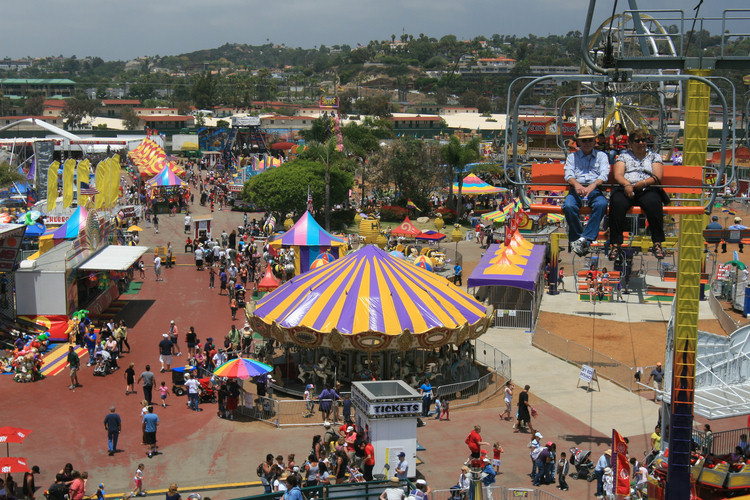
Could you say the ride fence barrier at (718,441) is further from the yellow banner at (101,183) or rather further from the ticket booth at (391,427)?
the yellow banner at (101,183)

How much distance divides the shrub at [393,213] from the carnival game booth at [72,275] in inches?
1114

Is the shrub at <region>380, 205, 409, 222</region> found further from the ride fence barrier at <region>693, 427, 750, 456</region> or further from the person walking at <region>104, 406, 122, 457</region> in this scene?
the ride fence barrier at <region>693, 427, 750, 456</region>

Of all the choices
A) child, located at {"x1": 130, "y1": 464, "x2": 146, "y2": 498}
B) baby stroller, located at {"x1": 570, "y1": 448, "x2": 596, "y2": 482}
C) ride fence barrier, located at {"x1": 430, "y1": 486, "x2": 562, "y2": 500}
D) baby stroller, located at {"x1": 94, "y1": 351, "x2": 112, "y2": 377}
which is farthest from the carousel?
child, located at {"x1": 130, "y1": 464, "x2": 146, "y2": 498}

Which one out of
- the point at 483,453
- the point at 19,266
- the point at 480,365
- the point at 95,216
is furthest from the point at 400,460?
the point at 95,216

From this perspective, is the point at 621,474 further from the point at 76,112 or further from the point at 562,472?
the point at 76,112

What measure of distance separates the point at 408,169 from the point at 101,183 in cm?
2885

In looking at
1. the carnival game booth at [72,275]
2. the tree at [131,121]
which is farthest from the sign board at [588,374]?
the tree at [131,121]

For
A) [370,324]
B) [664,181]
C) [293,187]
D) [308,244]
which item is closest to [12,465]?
[370,324]

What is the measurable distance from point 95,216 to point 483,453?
1807 centimetres

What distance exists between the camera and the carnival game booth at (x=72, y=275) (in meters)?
25.0

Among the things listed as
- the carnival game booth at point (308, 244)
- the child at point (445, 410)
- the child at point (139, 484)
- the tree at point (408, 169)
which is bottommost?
the child at point (445, 410)

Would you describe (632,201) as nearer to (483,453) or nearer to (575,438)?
(483,453)

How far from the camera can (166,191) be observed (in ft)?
179

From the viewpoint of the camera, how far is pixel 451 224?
186 feet
